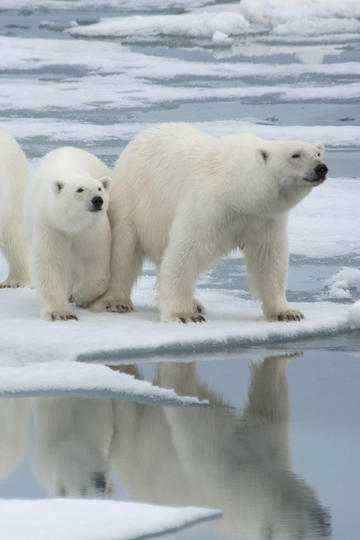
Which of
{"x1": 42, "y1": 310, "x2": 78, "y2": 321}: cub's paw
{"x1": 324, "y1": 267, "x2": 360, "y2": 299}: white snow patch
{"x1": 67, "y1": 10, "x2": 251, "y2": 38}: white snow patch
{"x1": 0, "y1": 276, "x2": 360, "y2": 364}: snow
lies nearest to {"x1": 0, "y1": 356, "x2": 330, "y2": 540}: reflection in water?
{"x1": 0, "y1": 276, "x2": 360, "y2": 364}: snow

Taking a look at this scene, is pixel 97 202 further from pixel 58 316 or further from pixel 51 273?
pixel 58 316

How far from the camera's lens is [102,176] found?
20.2 feet

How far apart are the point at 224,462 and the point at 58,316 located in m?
2.28

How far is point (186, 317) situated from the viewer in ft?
18.3

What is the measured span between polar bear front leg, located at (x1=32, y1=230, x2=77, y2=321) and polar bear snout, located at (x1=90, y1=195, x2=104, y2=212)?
0.31 m

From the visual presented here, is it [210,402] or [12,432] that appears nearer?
[12,432]

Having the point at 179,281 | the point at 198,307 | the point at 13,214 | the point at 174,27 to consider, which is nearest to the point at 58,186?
the point at 179,281

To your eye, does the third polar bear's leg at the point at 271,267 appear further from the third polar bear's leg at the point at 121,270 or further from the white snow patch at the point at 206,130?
the white snow patch at the point at 206,130

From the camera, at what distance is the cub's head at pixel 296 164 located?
5.11 metres

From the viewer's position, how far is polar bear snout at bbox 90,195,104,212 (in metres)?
5.44

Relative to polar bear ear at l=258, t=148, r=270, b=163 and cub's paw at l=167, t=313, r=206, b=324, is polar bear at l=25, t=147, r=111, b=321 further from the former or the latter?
polar bear ear at l=258, t=148, r=270, b=163

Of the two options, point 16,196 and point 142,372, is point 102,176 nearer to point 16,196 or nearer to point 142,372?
point 16,196

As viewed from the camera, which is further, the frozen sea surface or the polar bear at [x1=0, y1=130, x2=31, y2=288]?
the polar bear at [x1=0, y1=130, x2=31, y2=288]

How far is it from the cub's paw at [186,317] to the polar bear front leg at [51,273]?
1.70 feet
